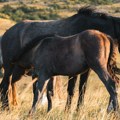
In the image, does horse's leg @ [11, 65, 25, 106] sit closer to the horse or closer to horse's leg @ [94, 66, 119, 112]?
the horse

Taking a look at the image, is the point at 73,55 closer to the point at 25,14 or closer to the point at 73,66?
the point at 73,66

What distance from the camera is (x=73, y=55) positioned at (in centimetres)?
762

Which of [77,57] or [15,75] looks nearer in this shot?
[77,57]

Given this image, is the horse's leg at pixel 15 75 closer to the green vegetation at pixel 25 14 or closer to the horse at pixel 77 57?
the horse at pixel 77 57

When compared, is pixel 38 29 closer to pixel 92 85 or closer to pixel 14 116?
pixel 14 116

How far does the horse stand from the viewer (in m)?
7.46

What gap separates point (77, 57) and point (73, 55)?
0.25 ft

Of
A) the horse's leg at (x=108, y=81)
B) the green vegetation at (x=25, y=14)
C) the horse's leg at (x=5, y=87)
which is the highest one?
the horse's leg at (x=108, y=81)

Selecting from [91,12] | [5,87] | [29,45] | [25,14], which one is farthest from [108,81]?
[25,14]

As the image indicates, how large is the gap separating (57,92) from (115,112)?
3693 millimetres

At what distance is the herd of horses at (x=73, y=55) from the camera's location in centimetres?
749

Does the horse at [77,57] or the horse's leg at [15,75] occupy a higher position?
the horse at [77,57]

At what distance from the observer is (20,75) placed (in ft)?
31.3

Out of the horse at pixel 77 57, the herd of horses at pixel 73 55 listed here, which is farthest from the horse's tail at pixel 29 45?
the horse at pixel 77 57
